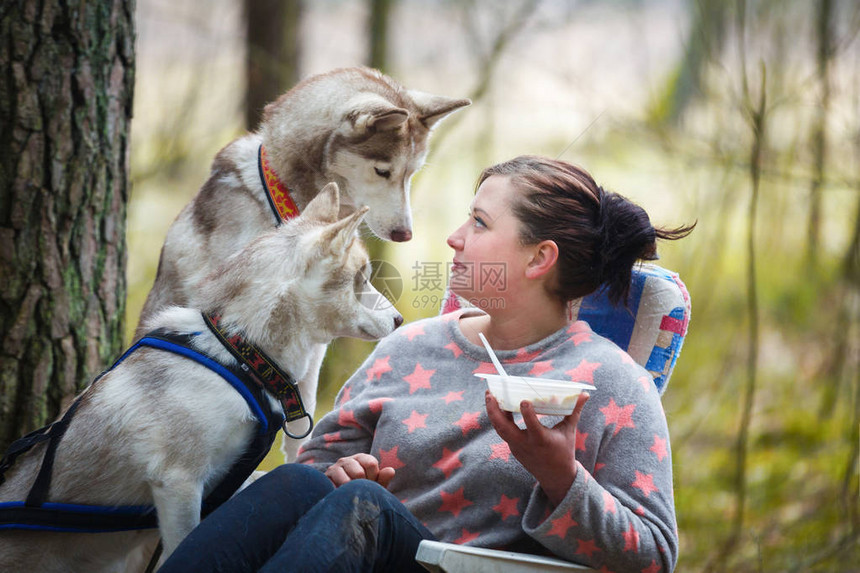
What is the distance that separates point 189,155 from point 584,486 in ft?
16.8

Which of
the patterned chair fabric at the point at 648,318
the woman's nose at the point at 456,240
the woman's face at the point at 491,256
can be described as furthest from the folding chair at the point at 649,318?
the woman's nose at the point at 456,240

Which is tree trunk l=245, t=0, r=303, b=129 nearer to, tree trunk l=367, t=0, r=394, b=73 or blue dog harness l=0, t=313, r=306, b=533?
tree trunk l=367, t=0, r=394, b=73

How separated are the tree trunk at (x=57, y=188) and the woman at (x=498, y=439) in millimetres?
1224

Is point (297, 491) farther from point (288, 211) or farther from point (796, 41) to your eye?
point (796, 41)

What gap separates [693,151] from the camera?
199 inches

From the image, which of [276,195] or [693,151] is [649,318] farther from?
[693,151]

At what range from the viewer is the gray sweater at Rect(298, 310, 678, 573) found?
1775 mm

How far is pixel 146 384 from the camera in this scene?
2016mm

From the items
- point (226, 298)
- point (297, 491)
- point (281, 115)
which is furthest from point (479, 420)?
point (281, 115)

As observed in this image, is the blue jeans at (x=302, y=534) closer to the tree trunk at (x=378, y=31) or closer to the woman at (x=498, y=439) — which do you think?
the woman at (x=498, y=439)

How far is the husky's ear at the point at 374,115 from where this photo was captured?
2629mm

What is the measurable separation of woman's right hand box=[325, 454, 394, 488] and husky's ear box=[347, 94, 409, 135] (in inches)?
46.2

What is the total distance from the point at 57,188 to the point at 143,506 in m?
1.40

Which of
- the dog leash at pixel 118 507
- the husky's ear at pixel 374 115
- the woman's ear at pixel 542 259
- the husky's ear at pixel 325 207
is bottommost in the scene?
the dog leash at pixel 118 507
